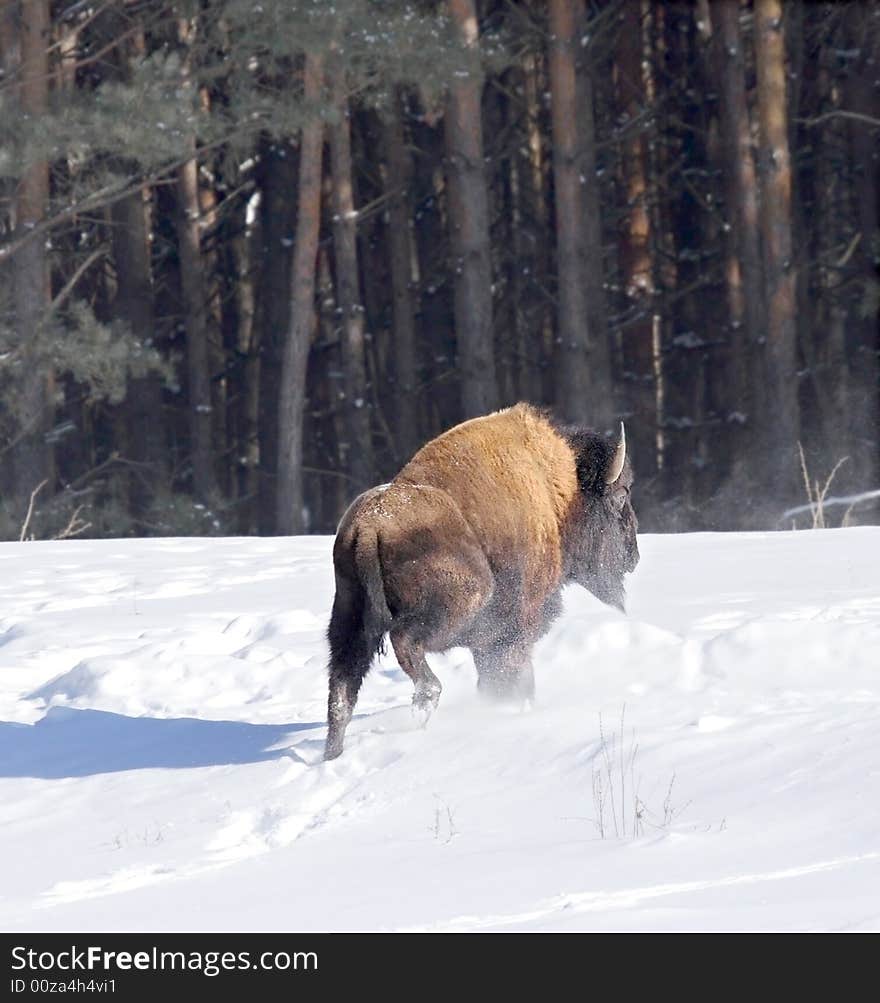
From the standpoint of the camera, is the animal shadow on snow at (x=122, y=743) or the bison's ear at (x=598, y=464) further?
the bison's ear at (x=598, y=464)

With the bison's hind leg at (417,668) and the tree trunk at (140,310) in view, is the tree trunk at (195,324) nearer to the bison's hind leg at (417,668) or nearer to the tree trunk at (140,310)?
the tree trunk at (140,310)

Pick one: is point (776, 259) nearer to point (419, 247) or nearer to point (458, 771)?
point (419, 247)

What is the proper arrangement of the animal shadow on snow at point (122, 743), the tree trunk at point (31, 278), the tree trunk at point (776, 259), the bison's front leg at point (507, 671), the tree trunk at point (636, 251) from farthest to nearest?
the tree trunk at point (636, 251) → the tree trunk at point (776, 259) → the tree trunk at point (31, 278) → the bison's front leg at point (507, 671) → the animal shadow on snow at point (122, 743)

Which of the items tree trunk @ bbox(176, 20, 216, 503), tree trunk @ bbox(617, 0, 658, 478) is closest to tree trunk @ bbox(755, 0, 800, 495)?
tree trunk @ bbox(617, 0, 658, 478)

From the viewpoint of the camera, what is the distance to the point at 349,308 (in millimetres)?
22547

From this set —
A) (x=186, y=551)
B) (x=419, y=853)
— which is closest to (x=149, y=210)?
(x=186, y=551)

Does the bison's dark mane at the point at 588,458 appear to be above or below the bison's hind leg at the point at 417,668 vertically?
above

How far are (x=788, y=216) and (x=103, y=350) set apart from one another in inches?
322

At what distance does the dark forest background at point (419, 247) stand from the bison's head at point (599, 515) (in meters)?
11.3

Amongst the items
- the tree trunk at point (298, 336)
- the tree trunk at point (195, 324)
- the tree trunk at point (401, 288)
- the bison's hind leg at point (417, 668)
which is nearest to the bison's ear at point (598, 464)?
the bison's hind leg at point (417, 668)

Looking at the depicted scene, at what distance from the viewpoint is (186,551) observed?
1138 cm

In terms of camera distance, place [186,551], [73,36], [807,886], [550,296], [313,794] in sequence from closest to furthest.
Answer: [807,886]
[313,794]
[186,551]
[73,36]
[550,296]

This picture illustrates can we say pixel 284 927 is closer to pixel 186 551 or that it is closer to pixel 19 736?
pixel 19 736

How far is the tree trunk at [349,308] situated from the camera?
21.8 meters
